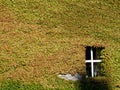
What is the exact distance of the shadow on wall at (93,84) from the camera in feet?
33.0

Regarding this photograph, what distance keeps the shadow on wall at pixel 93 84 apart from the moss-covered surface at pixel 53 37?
6.7 inches

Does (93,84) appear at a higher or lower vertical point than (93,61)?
lower

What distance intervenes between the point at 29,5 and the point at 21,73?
1702mm

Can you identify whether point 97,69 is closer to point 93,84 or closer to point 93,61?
point 93,61

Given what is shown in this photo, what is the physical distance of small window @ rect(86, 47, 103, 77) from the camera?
1048cm

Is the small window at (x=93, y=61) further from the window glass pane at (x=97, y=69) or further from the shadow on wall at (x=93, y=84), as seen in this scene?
the shadow on wall at (x=93, y=84)

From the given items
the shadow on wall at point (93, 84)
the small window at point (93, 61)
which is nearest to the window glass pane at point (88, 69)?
the small window at point (93, 61)

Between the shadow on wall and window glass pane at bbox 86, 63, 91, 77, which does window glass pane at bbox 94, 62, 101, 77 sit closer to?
window glass pane at bbox 86, 63, 91, 77

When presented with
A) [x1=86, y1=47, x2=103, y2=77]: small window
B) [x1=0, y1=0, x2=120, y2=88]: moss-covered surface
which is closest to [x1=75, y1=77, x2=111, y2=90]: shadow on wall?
[x1=0, y1=0, x2=120, y2=88]: moss-covered surface

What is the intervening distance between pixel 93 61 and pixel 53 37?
1.37 meters

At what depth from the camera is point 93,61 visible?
10547mm

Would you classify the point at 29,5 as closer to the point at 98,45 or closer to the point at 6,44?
the point at 6,44

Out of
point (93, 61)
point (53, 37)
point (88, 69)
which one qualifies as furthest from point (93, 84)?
point (53, 37)

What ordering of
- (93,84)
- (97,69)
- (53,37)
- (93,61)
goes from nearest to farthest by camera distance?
(53,37) < (93,84) < (93,61) < (97,69)
